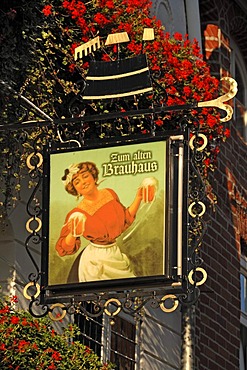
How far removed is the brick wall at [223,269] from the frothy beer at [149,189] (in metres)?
7.44

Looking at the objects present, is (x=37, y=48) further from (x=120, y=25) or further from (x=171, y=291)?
(x=171, y=291)

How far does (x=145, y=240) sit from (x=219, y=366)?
8580 millimetres

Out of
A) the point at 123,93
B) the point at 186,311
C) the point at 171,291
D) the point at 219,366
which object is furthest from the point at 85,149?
the point at 219,366

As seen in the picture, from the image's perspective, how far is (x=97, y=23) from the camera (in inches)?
549

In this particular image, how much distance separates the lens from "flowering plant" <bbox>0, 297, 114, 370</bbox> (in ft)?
38.5

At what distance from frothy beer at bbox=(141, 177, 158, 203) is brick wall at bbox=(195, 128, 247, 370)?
7.44 metres

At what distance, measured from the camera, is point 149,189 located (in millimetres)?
11125

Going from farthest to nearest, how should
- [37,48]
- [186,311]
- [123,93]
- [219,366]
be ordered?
[219,366] < [186,311] < [37,48] < [123,93]

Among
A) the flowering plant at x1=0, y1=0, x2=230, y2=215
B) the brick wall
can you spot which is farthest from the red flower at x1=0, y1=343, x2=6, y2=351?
the brick wall

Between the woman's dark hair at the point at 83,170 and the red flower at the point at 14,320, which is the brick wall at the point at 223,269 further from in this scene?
the woman's dark hair at the point at 83,170

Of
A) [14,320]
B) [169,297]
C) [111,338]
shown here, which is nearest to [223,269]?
[111,338]

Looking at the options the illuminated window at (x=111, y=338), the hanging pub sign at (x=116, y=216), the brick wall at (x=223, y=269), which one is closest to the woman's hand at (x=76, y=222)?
the hanging pub sign at (x=116, y=216)

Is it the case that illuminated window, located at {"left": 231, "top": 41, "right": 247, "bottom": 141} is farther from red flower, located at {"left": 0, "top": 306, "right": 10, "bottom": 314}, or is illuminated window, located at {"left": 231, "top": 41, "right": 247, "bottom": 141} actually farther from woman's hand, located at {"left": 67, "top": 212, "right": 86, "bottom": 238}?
woman's hand, located at {"left": 67, "top": 212, "right": 86, "bottom": 238}

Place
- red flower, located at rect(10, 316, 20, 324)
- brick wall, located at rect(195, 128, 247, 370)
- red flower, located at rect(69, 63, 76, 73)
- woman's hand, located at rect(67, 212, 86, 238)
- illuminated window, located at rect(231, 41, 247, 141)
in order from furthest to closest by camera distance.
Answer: illuminated window, located at rect(231, 41, 247, 141) < brick wall, located at rect(195, 128, 247, 370) < red flower, located at rect(69, 63, 76, 73) < red flower, located at rect(10, 316, 20, 324) < woman's hand, located at rect(67, 212, 86, 238)
